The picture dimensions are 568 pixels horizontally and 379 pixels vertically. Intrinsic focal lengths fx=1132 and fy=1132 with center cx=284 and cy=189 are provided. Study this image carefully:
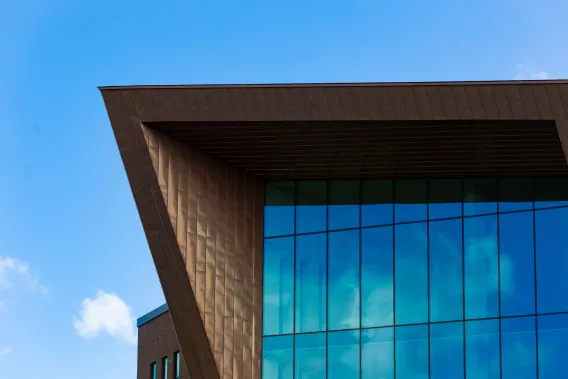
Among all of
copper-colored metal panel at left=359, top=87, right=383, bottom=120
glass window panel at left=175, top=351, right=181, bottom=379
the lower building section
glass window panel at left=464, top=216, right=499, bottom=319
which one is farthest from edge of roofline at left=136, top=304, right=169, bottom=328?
copper-colored metal panel at left=359, top=87, right=383, bottom=120

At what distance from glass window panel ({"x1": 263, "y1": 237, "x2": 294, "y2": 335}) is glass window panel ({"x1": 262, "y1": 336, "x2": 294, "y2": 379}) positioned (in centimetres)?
25

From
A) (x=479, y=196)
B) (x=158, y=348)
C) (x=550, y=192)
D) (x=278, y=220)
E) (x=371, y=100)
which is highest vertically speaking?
(x=371, y=100)

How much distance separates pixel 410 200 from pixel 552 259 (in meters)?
4.30

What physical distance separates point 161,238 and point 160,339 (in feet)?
54.4

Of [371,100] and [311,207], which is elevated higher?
[371,100]

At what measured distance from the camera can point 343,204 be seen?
32.4 meters

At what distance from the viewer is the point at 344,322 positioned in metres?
31.7

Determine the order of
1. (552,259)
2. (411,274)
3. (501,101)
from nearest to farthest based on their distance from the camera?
(501,101)
(552,259)
(411,274)

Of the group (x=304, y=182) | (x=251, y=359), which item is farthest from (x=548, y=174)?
(x=251, y=359)

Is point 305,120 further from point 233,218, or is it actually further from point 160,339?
point 160,339

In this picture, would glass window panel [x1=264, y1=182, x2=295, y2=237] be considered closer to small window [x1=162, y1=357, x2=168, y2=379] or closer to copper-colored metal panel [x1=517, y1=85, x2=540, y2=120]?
copper-colored metal panel [x1=517, y1=85, x2=540, y2=120]

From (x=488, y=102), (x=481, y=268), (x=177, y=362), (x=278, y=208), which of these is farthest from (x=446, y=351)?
(x=177, y=362)

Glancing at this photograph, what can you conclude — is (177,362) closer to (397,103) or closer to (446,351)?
(446,351)

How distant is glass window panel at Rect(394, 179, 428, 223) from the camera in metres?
31.9
